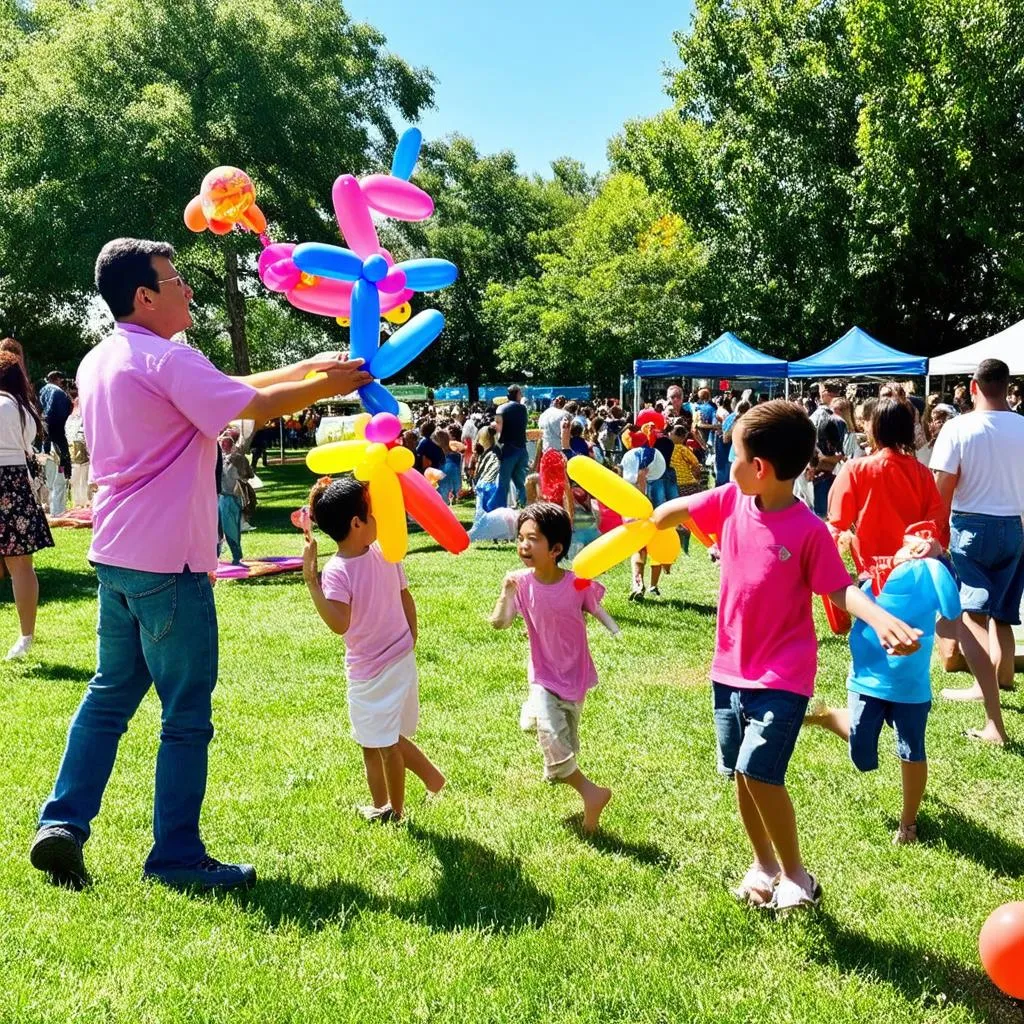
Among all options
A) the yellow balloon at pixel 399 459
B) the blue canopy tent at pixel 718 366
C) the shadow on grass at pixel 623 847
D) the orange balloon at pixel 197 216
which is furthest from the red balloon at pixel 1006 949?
the blue canopy tent at pixel 718 366

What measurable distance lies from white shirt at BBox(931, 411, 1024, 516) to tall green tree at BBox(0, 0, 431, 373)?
1650cm

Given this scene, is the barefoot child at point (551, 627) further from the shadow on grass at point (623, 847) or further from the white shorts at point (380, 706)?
the white shorts at point (380, 706)

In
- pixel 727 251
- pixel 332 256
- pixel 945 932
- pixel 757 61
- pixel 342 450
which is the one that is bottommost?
pixel 945 932

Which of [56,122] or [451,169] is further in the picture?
[451,169]

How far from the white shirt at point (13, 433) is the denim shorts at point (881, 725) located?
5403 mm

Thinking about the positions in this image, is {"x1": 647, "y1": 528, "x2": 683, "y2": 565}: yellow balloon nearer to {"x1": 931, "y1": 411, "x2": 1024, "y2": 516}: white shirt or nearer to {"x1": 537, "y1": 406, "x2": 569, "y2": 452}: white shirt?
{"x1": 931, "y1": 411, "x2": 1024, "y2": 516}: white shirt

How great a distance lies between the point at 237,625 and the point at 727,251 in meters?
25.4

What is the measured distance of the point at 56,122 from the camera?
730 inches

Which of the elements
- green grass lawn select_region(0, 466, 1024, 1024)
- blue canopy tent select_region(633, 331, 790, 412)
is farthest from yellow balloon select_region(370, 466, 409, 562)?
blue canopy tent select_region(633, 331, 790, 412)

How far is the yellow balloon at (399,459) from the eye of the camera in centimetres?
308

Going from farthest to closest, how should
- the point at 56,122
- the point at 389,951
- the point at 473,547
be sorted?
the point at 56,122, the point at 473,547, the point at 389,951

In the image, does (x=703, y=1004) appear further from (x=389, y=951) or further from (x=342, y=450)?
(x=342, y=450)

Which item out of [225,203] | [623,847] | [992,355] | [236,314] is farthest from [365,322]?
[236,314]

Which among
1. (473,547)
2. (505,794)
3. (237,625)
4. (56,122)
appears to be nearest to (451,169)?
(56,122)
